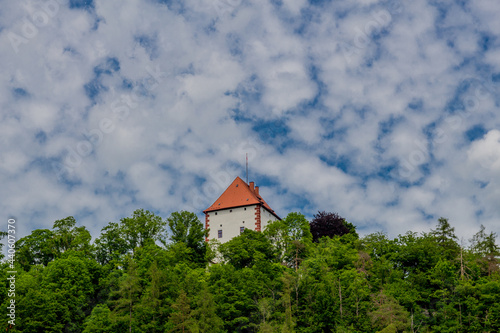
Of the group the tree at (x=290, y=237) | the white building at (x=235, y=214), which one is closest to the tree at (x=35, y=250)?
the white building at (x=235, y=214)

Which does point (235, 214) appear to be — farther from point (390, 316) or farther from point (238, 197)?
point (390, 316)

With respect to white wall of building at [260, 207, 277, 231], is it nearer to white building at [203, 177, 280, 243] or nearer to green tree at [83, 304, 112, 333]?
white building at [203, 177, 280, 243]

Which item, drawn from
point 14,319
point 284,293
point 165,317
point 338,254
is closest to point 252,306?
point 284,293

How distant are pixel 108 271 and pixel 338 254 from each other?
2342 centimetres

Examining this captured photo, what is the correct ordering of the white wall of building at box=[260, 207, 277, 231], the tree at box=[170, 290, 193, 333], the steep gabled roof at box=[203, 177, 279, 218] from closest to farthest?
the tree at box=[170, 290, 193, 333], the white wall of building at box=[260, 207, 277, 231], the steep gabled roof at box=[203, 177, 279, 218]

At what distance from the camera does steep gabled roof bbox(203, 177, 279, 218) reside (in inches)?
2687

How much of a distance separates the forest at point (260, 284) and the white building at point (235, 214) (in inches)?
208

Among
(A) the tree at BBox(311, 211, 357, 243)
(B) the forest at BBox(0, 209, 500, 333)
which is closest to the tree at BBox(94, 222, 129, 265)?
(B) the forest at BBox(0, 209, 500, 333)

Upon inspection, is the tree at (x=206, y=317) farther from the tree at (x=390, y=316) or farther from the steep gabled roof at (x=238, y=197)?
the steep gabled roof at (x=238, y=197)

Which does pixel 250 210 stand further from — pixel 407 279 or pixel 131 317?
pixel 131 317

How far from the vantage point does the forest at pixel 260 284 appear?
4284 cm

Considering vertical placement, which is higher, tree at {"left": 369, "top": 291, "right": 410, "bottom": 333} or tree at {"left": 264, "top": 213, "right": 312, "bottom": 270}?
tree at {"left": 264, "top": 213, "right": 312, "bottom": 270}

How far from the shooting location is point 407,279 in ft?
167

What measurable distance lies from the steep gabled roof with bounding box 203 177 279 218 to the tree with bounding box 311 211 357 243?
20.7ft
